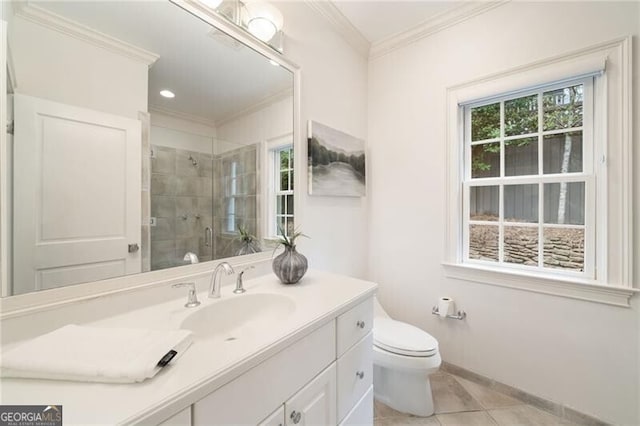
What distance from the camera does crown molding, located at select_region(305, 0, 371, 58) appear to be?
5.28 ft

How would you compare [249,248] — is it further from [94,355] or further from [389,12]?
[389,12]

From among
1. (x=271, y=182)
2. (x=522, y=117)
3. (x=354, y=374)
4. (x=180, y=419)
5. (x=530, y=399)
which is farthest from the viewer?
(x=522, y=117)

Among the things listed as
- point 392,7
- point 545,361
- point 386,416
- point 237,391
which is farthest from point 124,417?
point 392,7

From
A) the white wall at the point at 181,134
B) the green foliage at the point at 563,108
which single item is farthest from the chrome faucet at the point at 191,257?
the green foliage at the point at 563,108

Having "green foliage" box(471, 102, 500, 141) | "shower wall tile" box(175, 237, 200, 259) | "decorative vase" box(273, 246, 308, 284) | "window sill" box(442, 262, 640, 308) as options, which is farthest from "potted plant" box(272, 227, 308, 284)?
"green foliage" box(471, 102, 500, 141)

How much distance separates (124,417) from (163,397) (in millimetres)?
61

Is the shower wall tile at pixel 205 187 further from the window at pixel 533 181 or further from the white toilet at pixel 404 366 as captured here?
the window at pixel 533 181

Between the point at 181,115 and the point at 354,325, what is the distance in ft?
3.72

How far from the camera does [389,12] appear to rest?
173 cm

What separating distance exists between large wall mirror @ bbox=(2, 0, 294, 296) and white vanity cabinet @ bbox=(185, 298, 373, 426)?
59 centimetres

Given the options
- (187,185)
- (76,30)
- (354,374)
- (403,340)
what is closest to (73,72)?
(76,30)

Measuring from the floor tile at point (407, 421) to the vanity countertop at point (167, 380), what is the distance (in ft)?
3.22

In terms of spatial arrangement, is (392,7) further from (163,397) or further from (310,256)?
(163,397)

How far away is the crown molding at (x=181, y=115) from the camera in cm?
94
